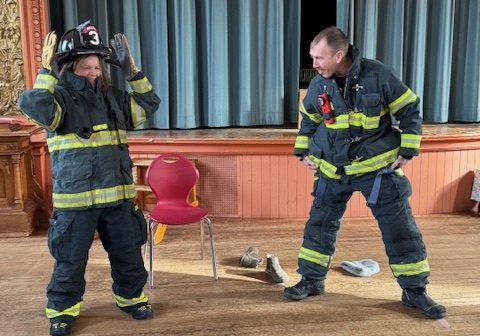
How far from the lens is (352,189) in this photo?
264 centimetres

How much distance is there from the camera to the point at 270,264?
3066 millimetres

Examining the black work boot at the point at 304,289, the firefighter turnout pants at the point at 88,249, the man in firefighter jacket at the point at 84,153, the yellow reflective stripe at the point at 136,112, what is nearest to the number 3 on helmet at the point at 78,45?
the man in firefighter jacket at the point at 84,153

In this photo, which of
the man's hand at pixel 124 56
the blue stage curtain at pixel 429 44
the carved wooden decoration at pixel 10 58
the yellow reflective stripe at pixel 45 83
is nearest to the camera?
the yellow reflective stripe at pixel 45 83

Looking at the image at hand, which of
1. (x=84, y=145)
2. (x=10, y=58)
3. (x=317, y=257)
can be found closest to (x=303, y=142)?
(x=317, y=257)

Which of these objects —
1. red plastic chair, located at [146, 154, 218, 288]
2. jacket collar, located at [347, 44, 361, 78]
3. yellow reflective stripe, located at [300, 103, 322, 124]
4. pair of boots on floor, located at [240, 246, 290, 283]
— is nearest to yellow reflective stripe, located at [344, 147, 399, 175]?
yellow reflective stripe, located at [300, 103, 322, 124]

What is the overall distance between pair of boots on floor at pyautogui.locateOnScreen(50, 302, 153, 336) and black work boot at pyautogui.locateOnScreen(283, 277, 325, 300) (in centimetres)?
71

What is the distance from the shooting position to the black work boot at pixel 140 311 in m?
2.56

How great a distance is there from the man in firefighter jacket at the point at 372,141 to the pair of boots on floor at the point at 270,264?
58 centimetres

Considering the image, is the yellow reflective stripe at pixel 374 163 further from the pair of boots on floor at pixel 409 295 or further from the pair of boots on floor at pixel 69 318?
the pair of boots on floor at pixel 69 318

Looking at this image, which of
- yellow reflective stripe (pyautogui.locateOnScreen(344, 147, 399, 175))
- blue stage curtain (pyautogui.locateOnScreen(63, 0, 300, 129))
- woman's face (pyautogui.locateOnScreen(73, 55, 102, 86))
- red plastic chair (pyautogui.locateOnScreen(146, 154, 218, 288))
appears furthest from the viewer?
blue stage curtain (pyautogui.locateOnScreen(63, 0, 300, 129))

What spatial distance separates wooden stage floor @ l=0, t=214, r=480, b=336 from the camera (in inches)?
97.7

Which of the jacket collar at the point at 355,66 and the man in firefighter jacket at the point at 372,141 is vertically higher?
the jacket collar at the point at 355,66

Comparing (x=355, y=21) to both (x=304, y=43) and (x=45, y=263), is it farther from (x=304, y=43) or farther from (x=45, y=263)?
(x=45, y=263)

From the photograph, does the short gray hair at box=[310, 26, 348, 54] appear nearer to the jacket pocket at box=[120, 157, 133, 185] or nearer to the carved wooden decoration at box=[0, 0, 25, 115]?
the jacket pocket at box=[120, 157, 133, 185]
